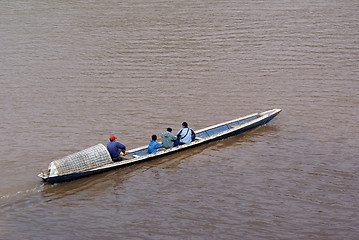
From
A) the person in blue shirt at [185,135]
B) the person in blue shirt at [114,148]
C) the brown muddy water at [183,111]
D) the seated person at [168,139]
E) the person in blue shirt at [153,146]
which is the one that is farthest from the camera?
A: the person in blue shirt at [185,135]

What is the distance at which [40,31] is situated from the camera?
25094 mm

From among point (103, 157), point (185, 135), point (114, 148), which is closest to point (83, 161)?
point (103, 157)

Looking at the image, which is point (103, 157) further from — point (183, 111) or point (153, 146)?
point (183, 111)

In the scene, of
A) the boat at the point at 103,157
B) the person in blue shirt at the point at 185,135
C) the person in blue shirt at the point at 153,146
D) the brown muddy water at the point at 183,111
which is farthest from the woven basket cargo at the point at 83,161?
the person in blue shirt at the point at 185,135

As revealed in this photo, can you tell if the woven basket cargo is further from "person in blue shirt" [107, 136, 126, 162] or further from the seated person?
the seated person

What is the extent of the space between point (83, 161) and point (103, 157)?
0.57 m

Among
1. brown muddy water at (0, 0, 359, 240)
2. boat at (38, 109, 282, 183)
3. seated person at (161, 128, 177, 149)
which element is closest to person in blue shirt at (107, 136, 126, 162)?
boat at (38, 109, 282, 183)

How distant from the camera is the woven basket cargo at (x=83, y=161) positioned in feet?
36.4

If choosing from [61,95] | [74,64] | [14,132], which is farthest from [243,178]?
[74,64]

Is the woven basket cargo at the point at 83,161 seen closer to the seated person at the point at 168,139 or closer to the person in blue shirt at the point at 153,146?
the person in blue shirt at the point at 153,146

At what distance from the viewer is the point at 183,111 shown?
1638 centimetres

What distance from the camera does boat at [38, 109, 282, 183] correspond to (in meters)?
11.1

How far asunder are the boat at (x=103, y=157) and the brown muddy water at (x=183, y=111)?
0.24 meters

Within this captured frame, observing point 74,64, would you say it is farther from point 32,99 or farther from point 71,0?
point 71,0
